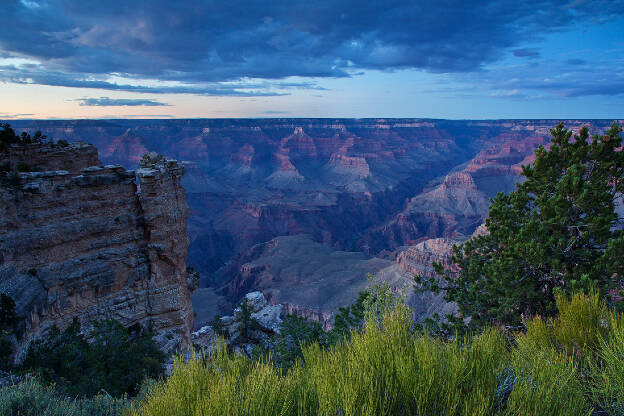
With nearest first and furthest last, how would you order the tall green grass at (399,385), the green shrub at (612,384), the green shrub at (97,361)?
1. the tall green grass at (399,385)
2. the green shrub at (612,384)
3. the green shrub at (97,361)

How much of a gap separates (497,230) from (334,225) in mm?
114592

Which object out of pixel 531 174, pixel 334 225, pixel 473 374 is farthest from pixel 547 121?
pixel 473 374

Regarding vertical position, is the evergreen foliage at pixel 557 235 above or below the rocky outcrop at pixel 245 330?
above

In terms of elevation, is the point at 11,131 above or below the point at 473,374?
above

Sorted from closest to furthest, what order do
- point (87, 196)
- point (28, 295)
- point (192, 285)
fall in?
point (28, 295)
point (87, 196)
point (192, 285)

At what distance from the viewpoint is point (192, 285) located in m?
25.9

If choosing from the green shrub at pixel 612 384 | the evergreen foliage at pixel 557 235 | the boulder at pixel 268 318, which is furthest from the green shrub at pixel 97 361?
the evergreen foliage at pixel 557 235

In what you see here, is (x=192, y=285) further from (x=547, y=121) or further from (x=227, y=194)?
(x=547, y=121)

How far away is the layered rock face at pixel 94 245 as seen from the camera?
16953 mm

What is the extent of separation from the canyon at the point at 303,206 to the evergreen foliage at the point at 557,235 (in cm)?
2176

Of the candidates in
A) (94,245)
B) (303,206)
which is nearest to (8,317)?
(94,245)

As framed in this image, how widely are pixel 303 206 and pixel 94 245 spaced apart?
10791 centimetres

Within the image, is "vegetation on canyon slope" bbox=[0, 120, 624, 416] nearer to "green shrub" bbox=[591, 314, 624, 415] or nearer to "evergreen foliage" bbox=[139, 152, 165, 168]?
"green shrub" bbox=[591, 314, 624, 415]

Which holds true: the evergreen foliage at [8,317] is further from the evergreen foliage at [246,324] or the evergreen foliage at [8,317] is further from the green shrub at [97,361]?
the evergreen foliage at [246,324]
